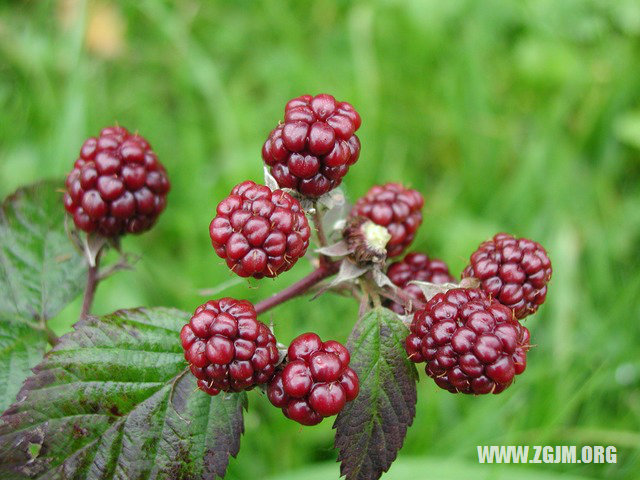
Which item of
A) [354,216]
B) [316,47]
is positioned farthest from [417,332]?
[316,47]

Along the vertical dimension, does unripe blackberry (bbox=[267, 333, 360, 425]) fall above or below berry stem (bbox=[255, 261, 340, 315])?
below

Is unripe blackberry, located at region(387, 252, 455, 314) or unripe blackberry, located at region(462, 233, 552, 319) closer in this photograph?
unripe blackberry, located at region(462, 233, 552, 319)

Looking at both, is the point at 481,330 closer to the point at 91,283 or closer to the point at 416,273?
the point at 416,273

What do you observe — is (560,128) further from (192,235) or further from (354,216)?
(354,216)

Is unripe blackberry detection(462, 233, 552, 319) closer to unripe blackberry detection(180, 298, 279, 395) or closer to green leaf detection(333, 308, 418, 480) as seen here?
green leaf detection(333, 308, 418, 480)

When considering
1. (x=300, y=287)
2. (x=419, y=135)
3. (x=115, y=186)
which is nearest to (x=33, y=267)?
(x=115, y=186)

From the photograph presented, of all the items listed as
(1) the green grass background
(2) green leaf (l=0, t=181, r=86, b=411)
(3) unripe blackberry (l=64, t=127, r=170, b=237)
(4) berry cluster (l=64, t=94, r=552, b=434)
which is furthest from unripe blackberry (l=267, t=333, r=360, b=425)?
(1) the green grass background
